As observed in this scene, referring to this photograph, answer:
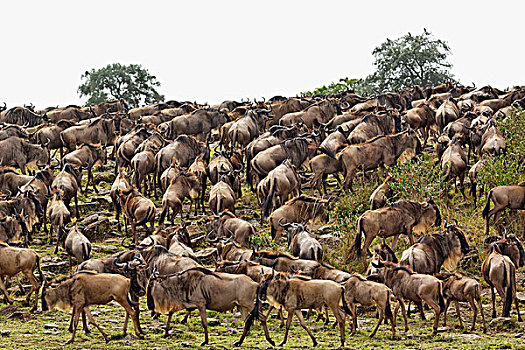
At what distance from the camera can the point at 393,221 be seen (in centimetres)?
1709

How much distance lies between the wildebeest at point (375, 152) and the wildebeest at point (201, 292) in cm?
993

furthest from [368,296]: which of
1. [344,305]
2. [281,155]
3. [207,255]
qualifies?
[281,155]

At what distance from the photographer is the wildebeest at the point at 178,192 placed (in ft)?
64.8

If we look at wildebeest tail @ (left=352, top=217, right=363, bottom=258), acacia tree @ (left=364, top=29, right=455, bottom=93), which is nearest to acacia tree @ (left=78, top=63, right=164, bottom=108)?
acacia tree @ (left=364, top=29, right=455, bottom=93)

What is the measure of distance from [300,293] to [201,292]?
5.66 feet

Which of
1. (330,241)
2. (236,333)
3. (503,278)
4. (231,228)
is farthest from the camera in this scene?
(330,241)

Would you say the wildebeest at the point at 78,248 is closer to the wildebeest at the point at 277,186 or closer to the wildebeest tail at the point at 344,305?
the wildebeest at the point at 277,186

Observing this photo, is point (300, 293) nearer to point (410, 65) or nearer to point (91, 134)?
point (91, 134)

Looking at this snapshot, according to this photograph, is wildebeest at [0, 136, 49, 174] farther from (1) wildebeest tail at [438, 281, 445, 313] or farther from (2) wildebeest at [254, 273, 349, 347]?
(1) wildebeest tail at [438, 281, 445, 313]

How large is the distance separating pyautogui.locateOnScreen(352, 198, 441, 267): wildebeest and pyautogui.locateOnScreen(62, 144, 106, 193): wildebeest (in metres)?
10.8

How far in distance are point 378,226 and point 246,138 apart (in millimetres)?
10608

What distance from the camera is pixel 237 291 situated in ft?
41.3

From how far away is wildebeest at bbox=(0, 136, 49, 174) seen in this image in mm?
25797

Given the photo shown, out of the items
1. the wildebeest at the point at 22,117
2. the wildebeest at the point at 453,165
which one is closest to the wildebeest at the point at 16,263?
the wildebeest at the point at 453,165
